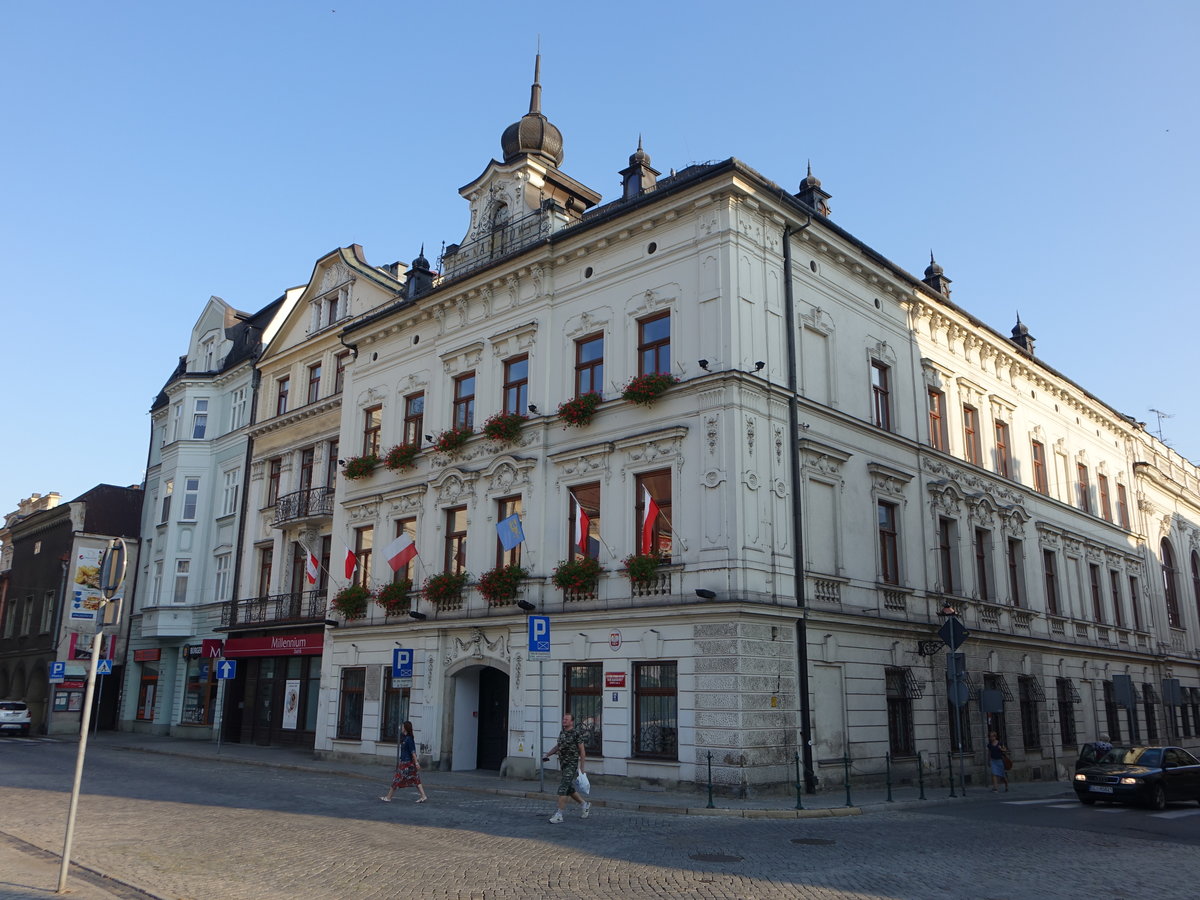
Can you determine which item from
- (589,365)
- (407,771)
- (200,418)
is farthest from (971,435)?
(200,418)

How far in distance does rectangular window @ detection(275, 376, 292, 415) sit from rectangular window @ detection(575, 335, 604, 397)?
17.9 metres

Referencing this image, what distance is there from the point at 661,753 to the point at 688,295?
10.4 meters

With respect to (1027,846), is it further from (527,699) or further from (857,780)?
(527,699)

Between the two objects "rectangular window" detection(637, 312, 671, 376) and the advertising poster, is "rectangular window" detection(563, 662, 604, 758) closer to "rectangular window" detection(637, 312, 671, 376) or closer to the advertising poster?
"rectangular window" detection(637, 312, 671, 376)

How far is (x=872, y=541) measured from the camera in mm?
24562

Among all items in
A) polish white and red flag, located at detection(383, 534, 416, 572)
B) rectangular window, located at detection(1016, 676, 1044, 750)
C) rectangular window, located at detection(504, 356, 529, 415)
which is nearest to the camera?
rectangular window, located at detection(504, 356, 529, 415)

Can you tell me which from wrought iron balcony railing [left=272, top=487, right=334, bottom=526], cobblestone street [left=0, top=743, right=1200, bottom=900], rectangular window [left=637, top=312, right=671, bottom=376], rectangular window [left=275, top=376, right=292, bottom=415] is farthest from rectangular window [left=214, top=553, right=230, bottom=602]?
rectangular window [left=637, top=312, right=671, bottom=376]

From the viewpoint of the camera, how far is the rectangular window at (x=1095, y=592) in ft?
117

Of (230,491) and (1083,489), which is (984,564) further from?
→ (230,491)

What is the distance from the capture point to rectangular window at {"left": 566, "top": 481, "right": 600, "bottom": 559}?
2305 centimetres

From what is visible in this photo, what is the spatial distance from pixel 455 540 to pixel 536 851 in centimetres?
1513

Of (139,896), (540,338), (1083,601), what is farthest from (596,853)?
(1083,601)

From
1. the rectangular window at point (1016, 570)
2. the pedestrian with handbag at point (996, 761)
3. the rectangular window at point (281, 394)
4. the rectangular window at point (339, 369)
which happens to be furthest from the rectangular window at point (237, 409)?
the pedestrian with handbag at point (996, 761)

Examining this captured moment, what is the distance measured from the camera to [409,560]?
27812 mm
